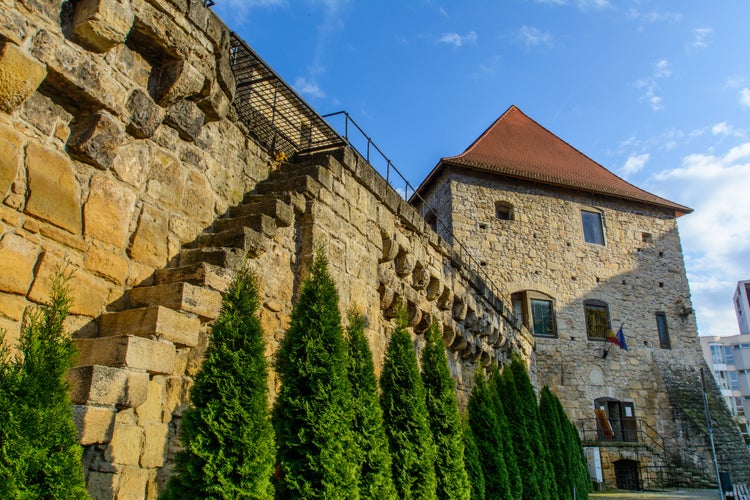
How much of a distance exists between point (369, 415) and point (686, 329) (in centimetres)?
1965

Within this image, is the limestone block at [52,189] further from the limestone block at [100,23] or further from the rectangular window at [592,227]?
the rectangular window at [592,227]

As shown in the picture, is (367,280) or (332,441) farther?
(367,280)

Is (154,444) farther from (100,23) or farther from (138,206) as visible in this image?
(100,23)

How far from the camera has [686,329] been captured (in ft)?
69.5

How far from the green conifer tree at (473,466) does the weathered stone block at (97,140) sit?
17.0 ft

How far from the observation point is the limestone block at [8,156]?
3.22 meters

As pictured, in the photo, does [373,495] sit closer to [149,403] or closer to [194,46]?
[149,403]

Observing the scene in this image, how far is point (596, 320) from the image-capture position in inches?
796

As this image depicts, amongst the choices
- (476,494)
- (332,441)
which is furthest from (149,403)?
(476,494)

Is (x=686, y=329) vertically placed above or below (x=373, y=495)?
above

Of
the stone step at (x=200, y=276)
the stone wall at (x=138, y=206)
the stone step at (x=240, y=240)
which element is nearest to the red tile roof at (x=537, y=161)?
the stone wall at (x=138, y=206)

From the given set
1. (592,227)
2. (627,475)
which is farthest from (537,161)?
(627,475)

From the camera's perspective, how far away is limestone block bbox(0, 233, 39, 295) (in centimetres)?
317

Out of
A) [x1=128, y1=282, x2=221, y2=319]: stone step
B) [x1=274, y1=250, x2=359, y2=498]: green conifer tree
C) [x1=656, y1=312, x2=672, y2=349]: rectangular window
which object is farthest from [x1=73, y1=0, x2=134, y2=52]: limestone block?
[x1=656, y1=312, x2=672, y2=349]: rectangular window
